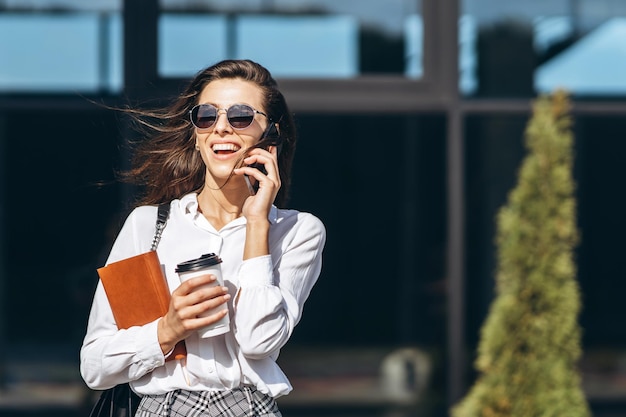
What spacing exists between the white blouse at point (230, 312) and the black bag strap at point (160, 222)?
13mm

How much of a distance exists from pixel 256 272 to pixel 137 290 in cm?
26

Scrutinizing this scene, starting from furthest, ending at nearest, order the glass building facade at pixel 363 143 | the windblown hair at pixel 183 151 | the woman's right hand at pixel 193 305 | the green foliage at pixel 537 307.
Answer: the glass building facade at pixel 363 143 < the green foliage at pixel 537 307 < the windblown hair at pixel 183 151 < the woman's right hand at pixel 193 305

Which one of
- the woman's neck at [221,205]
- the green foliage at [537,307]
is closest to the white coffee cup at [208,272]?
the woman's neck at [221,205]

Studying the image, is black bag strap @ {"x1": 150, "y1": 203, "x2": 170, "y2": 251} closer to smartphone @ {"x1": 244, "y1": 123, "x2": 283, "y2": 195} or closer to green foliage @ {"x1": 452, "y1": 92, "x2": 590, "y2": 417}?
smartphone @ {"x1": 244, "y1": 123, "x2": 283, "y2": 195}

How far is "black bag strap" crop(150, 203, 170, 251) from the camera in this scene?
236cm

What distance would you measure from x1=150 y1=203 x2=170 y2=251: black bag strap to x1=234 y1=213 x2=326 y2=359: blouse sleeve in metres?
0.22

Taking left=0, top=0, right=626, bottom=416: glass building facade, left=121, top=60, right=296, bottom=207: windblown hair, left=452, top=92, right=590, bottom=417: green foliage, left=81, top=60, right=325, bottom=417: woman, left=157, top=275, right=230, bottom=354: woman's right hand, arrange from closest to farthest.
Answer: left=157, top=275, right=230, bottom=354: woman's right hand
left=81, top=60, right=325, bottom=417: woman
left=121, top=60, right=296, bottom=207: windblown hair
left=452, top=92, right=590, bottom=417: green foliage
left=0, top=0, right=626, bottom=416: glass building facade

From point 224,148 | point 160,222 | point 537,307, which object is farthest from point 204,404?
point 537,307

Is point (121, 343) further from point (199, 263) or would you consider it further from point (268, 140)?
point (268, 140)

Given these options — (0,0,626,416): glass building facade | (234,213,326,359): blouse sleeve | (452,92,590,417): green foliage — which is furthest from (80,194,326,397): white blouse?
(0,0,626,416): glass building facade

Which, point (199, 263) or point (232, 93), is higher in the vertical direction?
point (232, 93)

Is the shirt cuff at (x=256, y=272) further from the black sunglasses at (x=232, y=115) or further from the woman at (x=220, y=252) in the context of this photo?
the black sunglasses at (x=232, y=115)

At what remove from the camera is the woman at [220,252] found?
2.24 metres

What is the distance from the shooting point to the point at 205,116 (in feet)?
7.81
